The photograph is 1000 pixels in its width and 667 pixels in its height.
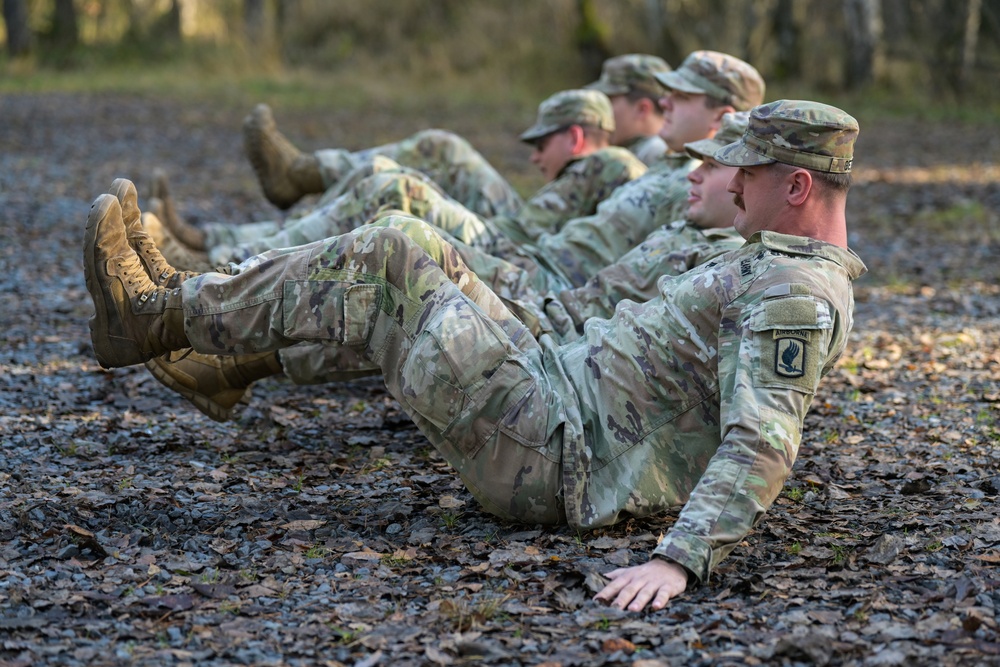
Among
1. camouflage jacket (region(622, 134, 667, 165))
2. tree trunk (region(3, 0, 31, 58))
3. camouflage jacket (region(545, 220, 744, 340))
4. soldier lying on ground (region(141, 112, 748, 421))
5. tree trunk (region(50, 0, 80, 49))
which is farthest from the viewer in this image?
tree trunk (region(50, 0, 80, 49))

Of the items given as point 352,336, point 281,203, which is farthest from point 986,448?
point 281,203

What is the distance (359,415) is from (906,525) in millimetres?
2580

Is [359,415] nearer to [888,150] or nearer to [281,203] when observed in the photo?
[281,203]

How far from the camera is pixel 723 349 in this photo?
3.34 meters

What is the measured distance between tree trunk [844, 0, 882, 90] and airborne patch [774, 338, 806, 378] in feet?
59.0

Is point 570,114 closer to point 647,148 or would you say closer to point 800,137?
point 647,148

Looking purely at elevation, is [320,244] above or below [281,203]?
above

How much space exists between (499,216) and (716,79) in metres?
1.59

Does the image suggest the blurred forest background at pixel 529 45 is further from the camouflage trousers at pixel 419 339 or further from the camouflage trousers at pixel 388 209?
the camouflage trousers at pixel 419 339

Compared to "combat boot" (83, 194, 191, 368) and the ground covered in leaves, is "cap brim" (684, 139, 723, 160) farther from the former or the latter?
"combat boot" (83, 194, 191, 368)

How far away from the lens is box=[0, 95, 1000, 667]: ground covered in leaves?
2979 millimetres

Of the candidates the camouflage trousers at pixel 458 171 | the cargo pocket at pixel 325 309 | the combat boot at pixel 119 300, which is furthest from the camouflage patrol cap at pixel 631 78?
the combat boot at pixel 119 300

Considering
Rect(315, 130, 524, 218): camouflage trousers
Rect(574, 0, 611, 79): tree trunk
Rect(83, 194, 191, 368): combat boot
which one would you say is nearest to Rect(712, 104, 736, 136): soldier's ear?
Rect(315, 130, 524, 218): camouflage trousers

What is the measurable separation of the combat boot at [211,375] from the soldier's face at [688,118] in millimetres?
2526
